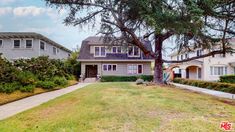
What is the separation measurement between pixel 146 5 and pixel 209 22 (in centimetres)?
990

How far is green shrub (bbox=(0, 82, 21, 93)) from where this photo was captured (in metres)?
16.7

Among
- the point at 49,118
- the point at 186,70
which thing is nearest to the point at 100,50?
the point at 186,70

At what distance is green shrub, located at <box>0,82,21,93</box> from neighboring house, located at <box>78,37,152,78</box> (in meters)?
23.1

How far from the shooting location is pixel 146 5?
12.4 m

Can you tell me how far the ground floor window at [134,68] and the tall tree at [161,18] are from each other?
551 inches

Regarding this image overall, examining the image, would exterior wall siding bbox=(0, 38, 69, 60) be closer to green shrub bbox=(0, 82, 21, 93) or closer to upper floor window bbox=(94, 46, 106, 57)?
upper floor window bbox=(94, 46, 106, 57)

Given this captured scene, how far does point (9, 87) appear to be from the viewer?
17156mm

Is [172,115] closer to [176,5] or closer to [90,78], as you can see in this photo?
[176,5]

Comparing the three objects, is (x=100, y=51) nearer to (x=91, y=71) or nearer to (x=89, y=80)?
(x=91, y=71)

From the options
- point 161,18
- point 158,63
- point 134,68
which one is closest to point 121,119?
point 161,18

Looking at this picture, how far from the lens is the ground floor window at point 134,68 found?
42312 millimetres

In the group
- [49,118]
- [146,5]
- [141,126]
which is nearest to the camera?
[141,126]

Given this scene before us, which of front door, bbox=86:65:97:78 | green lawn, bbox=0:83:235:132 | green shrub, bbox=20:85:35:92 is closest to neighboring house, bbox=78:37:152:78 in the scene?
front door, bbox=86:65:97:78

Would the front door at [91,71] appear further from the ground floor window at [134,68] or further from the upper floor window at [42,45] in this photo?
the upper floor window at [42,45]
